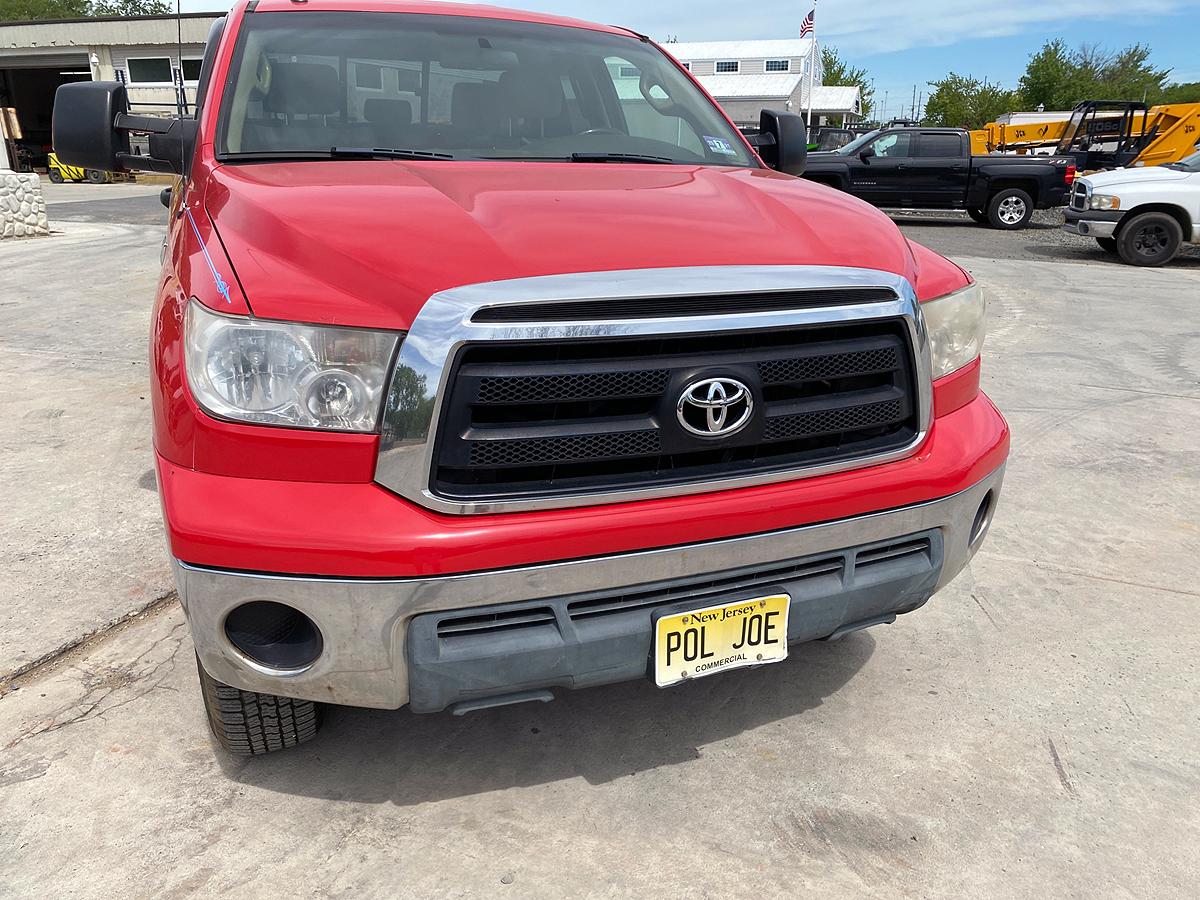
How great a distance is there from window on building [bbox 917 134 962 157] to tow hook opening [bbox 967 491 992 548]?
15538 mm

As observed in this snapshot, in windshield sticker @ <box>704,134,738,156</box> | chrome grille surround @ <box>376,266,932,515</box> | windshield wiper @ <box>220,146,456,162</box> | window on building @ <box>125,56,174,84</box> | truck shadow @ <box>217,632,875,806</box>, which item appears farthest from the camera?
window on building @ <box>125,56,174,84</box>

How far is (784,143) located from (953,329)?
1.58 metres

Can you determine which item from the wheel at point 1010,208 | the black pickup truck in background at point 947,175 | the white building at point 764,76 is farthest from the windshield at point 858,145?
the white building at point 764,76

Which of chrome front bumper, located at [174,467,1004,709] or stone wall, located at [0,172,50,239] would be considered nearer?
chrome front bumper, located at [174,467,1004,709]

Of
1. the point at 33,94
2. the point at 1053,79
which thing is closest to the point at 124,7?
the point at 33,94

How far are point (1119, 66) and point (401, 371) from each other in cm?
7590

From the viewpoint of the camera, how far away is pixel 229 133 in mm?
2844

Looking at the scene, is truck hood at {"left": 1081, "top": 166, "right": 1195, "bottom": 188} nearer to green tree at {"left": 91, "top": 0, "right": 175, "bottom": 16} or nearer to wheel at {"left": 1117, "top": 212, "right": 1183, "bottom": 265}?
wheel at {"left": 1117, "top": 212, "right": 1183, "bottom": 265}

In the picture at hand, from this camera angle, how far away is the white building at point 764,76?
50.1 meters

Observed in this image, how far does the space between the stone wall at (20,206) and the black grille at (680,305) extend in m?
13.4

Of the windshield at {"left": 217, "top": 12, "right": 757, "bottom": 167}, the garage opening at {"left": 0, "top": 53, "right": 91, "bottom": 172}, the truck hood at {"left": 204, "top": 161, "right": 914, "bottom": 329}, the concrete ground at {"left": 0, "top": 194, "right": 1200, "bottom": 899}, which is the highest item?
the garage opening at {"left": 0, "top": 53, "right": 91, "bottom": 172}

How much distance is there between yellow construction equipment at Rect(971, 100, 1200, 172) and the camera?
18.5m

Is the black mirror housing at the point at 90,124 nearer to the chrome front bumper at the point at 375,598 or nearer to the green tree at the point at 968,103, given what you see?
the chrome front bumper at the point at 375,598

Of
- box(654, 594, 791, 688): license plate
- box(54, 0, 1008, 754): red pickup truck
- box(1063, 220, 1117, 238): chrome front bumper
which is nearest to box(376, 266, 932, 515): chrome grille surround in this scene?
box(54, 0, 1008, 754): red pickup truck
